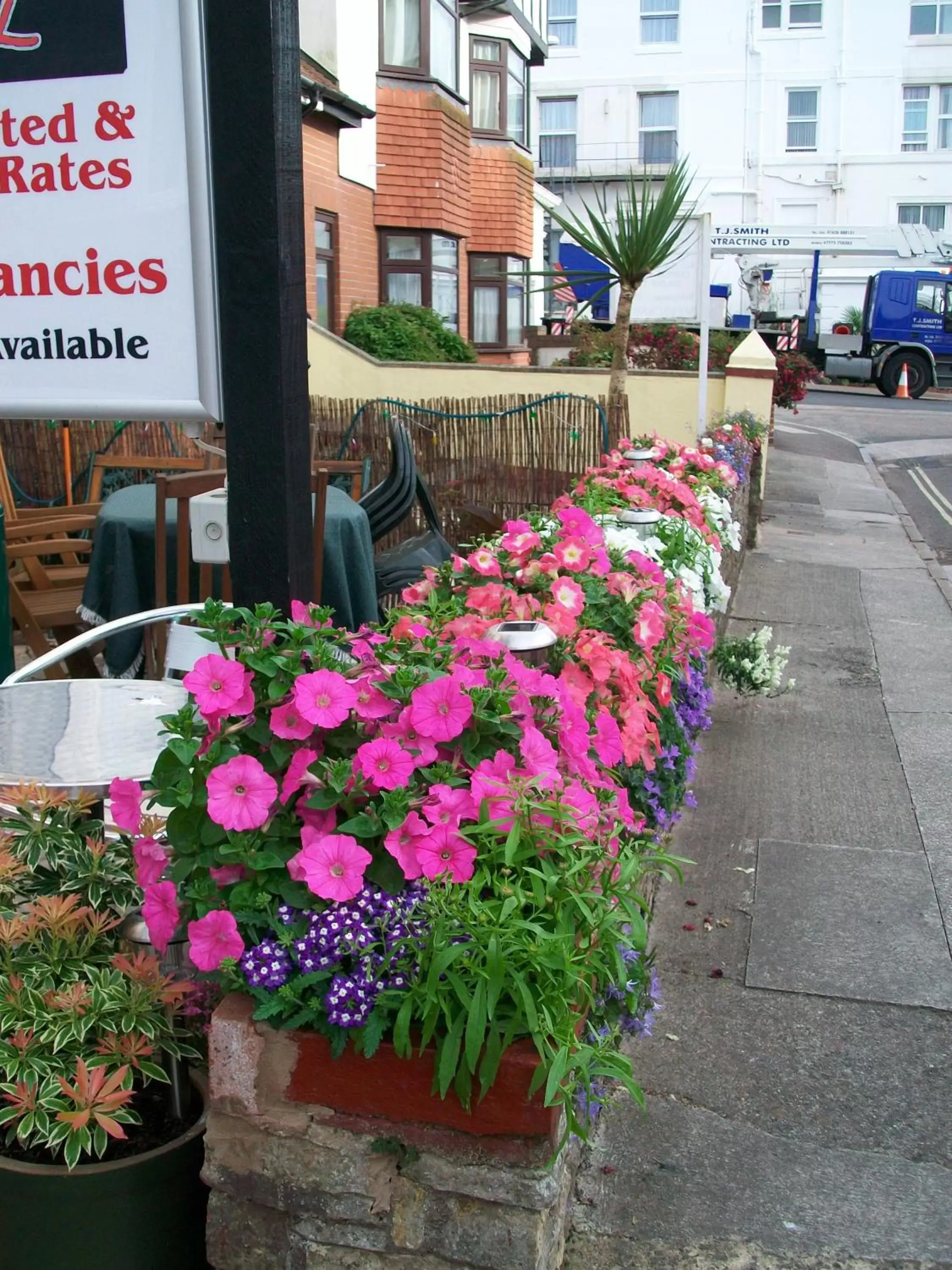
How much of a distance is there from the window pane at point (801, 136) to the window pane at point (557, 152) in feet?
20.9

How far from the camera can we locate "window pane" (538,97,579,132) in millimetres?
39406

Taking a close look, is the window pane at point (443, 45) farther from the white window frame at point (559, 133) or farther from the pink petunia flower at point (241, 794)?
the white window frame at point (559, 133)

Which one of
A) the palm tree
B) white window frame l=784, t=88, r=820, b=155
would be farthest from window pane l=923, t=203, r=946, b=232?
the palm tree

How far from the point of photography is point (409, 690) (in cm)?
210

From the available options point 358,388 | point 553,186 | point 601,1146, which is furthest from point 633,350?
point 553,186

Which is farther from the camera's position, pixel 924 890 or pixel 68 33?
Answer: pixel 924 890

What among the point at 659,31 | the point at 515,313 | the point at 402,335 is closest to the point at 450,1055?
the point at 402,335

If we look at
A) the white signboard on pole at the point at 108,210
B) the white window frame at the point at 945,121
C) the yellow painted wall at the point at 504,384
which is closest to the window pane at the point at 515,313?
the yellow painted wall at the point at 504,384

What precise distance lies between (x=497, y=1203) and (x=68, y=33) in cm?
209

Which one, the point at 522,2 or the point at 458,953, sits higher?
the point at 522,2

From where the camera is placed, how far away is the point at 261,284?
224 cm

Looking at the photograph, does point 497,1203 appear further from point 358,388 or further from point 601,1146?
point 358,388

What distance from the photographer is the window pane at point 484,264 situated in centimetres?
2105

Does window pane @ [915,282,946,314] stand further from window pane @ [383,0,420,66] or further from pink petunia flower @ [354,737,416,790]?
pink petunia flower @ [354,737,416,790]
